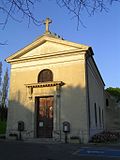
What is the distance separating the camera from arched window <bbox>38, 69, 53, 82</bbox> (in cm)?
1783

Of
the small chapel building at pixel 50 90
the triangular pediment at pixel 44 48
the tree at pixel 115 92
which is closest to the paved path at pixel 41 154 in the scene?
the small chapel building at pixel 50 90

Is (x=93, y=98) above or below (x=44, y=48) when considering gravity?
below

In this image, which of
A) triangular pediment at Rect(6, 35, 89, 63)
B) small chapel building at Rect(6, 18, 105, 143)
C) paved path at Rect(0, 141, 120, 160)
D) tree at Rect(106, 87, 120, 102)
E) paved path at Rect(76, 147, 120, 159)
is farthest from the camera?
tree at Rect(106, 87, 120, 102)

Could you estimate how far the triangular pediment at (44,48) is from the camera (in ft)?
58.4

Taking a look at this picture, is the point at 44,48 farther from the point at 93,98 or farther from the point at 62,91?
the point at 93,98

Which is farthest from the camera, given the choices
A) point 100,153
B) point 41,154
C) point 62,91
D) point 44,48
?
point 44,48

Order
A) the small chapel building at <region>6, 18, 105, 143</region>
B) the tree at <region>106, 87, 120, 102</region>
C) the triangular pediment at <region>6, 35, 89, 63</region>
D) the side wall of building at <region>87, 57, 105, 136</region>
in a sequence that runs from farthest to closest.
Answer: the tree at <region>106, 87, 120, 102</region> < the side wall of building at <region>87, 57, 105, 136</region> < the triangular pediment at <region>6, 35, 89, 63</region> < the small chapel building at <region>6, 18, 105, 143</region>

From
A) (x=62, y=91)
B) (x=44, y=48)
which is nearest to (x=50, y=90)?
(x=62, y=91)

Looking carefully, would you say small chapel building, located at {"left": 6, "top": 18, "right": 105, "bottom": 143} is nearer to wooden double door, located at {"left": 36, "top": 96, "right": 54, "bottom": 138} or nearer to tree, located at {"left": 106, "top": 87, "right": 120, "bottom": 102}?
wooden double door, located at {"left": 36, "top": 96, "right": 54, "bottom": 138}

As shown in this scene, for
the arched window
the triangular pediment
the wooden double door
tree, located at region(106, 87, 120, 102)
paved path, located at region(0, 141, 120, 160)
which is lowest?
paved path, located at region(0, 141, 120, 160)

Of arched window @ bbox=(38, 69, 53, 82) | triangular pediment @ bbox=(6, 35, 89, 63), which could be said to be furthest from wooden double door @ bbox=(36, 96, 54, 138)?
triangular pediment @ bbox=(6, 35, 89, 63)

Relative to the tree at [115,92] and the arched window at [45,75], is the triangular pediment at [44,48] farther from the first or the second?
the tree at [115,92]

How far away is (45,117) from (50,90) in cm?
203

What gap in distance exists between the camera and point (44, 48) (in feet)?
61.5
